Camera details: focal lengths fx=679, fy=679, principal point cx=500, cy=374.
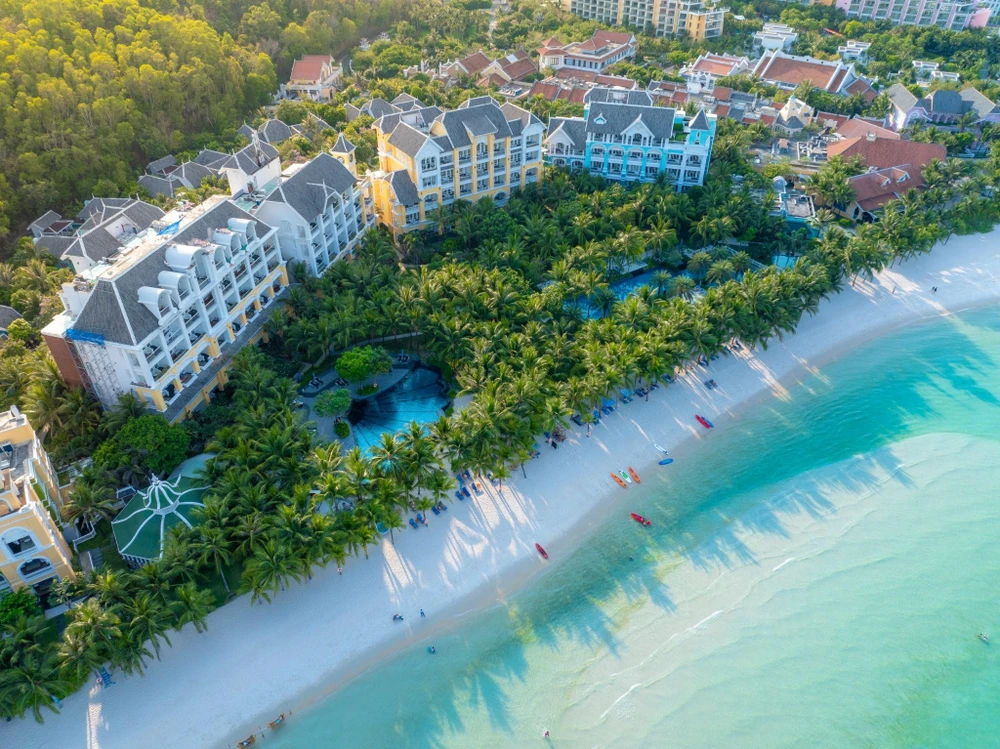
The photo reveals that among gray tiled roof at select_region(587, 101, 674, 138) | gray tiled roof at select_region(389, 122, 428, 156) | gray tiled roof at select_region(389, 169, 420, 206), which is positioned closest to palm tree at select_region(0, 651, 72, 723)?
gray tiled roof at select_region(389, 169, 420, 206)

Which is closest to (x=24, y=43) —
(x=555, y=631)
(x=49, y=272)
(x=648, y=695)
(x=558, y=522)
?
(x=49, y=272)

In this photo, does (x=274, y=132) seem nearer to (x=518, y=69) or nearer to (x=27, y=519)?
(x=518, y=69)

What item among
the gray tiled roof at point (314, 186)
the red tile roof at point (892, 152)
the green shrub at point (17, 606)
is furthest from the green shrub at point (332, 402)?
the red tile roof at point (892, 152)

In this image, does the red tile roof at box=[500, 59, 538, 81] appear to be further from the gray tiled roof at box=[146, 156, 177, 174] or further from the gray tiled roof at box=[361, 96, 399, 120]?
the gray tiled roof at box=[146, 156, 177, 174]

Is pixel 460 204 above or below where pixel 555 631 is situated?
above

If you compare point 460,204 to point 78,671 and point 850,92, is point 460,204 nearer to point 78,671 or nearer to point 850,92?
point 78,671

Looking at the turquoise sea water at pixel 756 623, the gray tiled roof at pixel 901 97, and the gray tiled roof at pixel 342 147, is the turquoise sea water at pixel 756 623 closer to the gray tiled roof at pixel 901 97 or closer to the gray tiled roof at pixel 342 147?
the gray tiled roof at pixel 342 147
